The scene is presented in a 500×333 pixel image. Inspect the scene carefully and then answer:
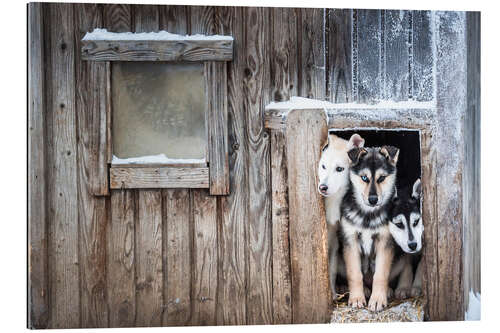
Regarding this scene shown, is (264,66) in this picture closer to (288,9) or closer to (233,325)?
(288,9)

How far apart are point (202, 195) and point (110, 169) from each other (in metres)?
0.59

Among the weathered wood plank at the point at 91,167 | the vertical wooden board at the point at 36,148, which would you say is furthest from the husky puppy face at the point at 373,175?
the vertical wooden board at the point at 36,148

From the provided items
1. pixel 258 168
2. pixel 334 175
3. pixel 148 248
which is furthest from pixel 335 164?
pixel 148 248

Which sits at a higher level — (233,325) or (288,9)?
(288,9)

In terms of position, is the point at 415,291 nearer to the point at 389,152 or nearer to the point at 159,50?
the point at 389,152

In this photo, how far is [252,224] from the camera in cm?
350

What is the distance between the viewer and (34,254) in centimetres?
342

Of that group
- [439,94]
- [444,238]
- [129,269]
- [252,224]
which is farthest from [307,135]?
[129,269]

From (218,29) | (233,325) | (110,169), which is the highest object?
(218,29)

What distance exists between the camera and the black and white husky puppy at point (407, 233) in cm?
355

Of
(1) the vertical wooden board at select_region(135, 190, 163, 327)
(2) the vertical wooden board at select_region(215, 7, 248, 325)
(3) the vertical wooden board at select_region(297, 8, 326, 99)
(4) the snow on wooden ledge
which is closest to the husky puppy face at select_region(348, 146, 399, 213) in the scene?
(3) the vertical wooden board at select_region(297, 8, 326, 99)

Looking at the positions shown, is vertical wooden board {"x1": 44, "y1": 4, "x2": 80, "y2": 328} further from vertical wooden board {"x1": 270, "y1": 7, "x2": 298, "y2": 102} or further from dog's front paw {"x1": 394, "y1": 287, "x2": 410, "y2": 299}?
dog's front paw {"x1": 394, "y1": 287, "x2": 410, "y2": 299}

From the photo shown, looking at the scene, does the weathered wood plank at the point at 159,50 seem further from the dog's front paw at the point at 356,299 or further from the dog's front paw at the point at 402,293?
the dog's front paw at the point at 402,293

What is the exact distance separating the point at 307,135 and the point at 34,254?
6.08 feet
